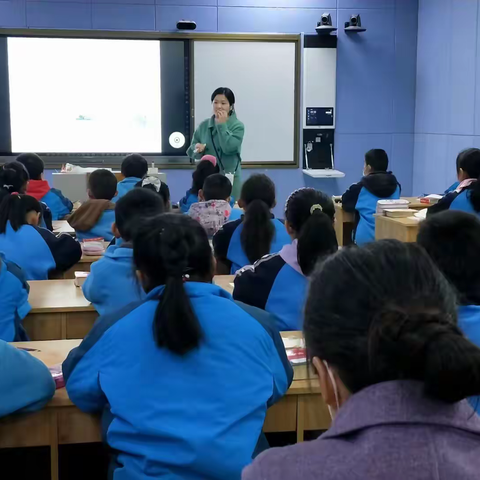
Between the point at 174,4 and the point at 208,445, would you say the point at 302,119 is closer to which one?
the point at 174,4

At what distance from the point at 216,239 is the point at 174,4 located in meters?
4.23

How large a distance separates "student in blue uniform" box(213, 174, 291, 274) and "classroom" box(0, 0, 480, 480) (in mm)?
12

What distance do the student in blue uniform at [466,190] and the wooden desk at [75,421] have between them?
7.90 feet

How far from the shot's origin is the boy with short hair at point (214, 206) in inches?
158

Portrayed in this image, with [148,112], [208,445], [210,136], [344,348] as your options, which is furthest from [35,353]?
[148,112]

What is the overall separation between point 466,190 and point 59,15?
15.1 feet

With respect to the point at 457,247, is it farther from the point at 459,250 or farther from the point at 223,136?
the point at 223,136

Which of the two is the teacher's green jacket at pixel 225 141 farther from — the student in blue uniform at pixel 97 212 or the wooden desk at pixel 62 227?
the student in blue uniform at pixel 97 212

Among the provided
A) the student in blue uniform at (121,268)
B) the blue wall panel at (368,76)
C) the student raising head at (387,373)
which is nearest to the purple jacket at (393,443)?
the student raising head at (387,373)

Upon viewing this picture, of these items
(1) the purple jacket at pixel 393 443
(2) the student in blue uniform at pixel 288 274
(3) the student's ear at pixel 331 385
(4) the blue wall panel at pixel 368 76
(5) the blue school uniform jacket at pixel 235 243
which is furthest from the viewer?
(4) the blue wall panel at pixel 368 76

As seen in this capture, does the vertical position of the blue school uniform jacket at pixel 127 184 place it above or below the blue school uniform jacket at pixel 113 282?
above

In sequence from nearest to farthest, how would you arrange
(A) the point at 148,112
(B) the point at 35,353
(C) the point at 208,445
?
1. (C) the point at 208,445
2. (B) the point at 35,353
3. (A) the point at 148,112

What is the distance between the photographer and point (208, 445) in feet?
4.75

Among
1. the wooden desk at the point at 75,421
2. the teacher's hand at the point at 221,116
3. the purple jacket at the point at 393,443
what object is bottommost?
the wooden desk at the point at 75,421
